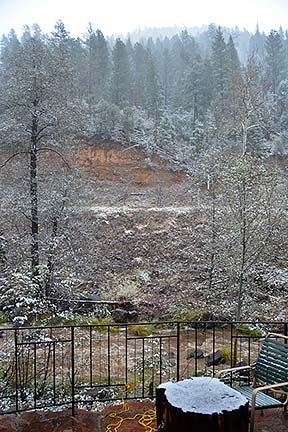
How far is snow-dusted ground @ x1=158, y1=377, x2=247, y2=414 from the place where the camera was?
7.18 feet

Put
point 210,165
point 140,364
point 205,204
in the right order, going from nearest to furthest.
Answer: point 140,364, point 205,204, point 210,165

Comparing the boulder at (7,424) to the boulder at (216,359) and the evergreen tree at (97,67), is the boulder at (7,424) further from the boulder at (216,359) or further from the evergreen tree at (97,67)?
the evergreen tree at (97,67)

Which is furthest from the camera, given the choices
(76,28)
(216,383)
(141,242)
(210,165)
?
(76,28)

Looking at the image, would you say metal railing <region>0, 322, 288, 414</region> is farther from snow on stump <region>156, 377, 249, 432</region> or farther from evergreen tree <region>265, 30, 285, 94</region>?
evergreen tree <region>265, 30, 285, 94</region>

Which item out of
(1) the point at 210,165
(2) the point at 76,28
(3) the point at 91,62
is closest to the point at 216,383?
(1) the point at 210,165

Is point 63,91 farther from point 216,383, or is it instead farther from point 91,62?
point 91,62

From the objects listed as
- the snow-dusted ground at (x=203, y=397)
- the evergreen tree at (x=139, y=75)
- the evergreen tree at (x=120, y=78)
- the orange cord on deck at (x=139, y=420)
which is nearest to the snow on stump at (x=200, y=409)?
the snow-dusted ground at (x=203, y=397)

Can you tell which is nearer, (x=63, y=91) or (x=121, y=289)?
(x=63, y=91)

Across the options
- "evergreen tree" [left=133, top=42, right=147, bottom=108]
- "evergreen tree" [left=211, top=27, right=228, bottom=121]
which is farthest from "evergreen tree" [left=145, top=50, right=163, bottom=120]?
"evergreen tree" [left=211, top=27, right=228, bottom=121]

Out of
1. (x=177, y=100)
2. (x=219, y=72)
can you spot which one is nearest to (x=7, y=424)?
(x=219, y=72)

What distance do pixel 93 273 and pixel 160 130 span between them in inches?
563

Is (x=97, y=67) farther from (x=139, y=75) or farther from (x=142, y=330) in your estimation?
(x=142, y=330)

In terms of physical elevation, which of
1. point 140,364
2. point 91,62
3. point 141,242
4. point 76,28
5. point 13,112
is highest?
point 76,28

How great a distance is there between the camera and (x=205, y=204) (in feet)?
37.5
